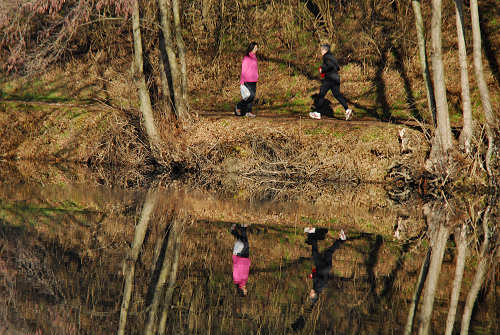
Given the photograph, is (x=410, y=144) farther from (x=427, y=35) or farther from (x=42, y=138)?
(x=42, y=138)

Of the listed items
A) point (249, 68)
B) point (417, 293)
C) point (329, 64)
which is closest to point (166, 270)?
point (417, 293)

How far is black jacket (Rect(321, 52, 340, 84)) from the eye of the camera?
18.9 metres

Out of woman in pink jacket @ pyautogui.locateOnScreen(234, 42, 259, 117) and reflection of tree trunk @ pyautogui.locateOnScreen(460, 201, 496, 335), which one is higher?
woman in pink jacket @ pyautogui.locateOnScreen(234, 42, 259, 117)

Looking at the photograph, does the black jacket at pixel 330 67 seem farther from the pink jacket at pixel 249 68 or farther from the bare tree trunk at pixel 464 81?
the bare tree trunk at pixel 464 81

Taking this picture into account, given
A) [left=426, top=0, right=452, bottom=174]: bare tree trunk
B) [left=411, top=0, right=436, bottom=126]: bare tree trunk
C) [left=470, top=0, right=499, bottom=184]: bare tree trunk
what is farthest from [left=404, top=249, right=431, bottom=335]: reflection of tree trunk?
[left=411, top=0, right=436, bottom=126]: bare tree trunk

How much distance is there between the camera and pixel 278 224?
1150 cm

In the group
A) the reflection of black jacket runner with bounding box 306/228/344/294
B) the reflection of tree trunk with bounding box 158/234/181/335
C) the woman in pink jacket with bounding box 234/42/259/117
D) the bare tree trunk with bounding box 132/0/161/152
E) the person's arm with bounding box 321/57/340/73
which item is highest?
the person's arm with bounding box 321/57/340/73

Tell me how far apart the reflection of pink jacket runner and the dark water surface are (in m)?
0.03

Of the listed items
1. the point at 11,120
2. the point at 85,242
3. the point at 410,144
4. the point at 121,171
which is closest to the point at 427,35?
the point at 410,144

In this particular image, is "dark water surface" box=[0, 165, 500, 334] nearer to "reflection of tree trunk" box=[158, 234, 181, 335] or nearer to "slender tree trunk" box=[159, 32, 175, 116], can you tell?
"reflection of tree trunk" box=[158, 234, 181, 335]

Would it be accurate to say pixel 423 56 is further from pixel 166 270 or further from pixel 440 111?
pixel 166 270

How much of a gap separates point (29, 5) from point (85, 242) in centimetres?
911

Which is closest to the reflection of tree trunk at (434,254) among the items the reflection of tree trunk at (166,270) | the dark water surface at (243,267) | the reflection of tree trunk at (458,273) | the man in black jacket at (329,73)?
the dark water surface at (243,267)

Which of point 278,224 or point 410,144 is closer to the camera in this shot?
point 278,224
